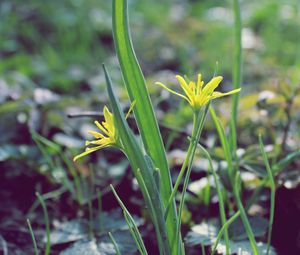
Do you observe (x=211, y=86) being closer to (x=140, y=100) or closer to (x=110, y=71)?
(x=140, y=100)

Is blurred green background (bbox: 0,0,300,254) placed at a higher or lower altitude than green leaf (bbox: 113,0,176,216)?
lower

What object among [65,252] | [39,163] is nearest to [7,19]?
[39,163]

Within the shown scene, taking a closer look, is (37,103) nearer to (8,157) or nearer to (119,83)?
(8,157)

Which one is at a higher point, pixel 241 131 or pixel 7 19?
pixel 7 19

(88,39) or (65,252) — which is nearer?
(65,252)

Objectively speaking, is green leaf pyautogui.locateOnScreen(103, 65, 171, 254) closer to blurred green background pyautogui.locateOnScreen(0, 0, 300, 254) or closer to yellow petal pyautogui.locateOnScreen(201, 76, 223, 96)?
yellow petal pyautogui.locateOnScreen(201, 76, 223, 96)

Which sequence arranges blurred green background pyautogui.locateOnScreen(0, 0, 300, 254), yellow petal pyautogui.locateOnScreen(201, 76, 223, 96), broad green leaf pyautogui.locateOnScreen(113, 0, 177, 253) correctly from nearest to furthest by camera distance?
1. yellow petal pyautogui.locateOnScreen(201, 76, 223, 96)
2. broad green leaf pyautogui.locateOnScreen(113, 0, 177, 253)
3. blurred green background pyautogui.locateOnScreen(0, 0, 300, 254)

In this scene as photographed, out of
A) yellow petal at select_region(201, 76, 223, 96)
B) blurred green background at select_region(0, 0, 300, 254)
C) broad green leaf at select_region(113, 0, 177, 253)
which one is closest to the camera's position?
yellow petal at select_region(201, 76, 223, 96)

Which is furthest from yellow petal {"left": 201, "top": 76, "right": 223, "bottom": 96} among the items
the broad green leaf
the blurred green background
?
the blurred green background

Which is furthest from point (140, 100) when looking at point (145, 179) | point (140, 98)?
point (145, 179)

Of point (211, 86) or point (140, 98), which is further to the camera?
point (140, 98)

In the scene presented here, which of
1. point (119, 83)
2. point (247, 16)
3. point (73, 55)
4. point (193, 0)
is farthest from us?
point (193, 0)
